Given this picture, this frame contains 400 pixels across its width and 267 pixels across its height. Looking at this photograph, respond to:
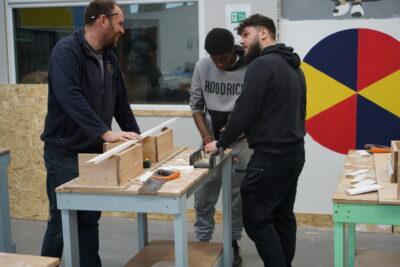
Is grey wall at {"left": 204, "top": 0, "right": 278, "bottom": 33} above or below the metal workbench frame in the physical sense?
above

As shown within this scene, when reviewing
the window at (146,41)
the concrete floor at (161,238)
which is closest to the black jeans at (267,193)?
the concrete floor at (161,238)

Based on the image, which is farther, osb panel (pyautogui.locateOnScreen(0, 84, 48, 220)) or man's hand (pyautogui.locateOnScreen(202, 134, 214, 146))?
osb panel (pyautogui.locateOnScreen(0, 84, 48, 220))

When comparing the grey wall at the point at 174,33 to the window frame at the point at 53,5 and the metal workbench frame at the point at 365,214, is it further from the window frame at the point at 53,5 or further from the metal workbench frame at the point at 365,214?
the metal workbench frame at the point at 365,214

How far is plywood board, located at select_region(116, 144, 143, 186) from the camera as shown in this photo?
2473mm

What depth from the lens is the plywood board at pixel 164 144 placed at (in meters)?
3.05

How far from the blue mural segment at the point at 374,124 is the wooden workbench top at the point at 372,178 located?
102 cm

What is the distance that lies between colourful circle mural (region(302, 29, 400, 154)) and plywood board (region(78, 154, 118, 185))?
2.24m

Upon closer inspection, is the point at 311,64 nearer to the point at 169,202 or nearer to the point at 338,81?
the point at 338,81

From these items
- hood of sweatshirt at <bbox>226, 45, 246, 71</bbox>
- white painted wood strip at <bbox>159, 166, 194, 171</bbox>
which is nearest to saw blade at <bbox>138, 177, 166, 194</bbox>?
white painted wood strip at <bbox>159, 166, 194, 171</bbox>

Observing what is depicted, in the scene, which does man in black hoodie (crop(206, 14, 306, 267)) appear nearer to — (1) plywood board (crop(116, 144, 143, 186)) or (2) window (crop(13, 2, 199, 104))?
(1) plywood board (crop(116, 144, 143, 186))

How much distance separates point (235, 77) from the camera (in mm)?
3566

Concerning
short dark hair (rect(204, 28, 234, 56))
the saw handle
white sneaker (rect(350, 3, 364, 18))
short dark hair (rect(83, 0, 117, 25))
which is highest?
white sneaker (rect(350, 3, 364, 18))

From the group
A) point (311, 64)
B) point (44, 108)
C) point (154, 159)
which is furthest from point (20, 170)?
point (311, 64)

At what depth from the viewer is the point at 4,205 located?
3.78m
